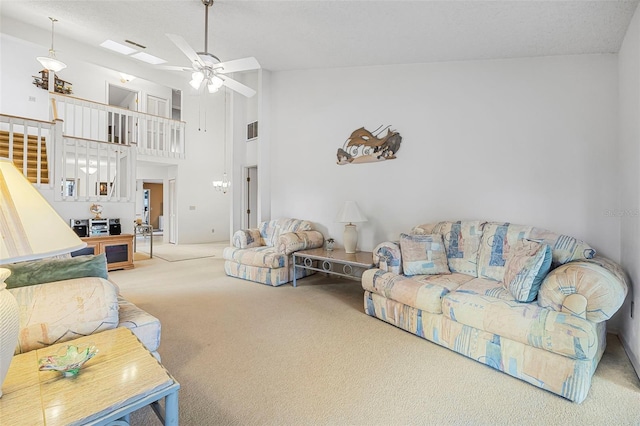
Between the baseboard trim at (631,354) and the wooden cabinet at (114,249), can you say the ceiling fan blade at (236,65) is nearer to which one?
the wooden cabinet at (114,249)

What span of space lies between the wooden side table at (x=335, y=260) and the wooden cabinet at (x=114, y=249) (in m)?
3.17

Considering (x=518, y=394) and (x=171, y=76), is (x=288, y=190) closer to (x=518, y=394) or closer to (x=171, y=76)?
(x=518, y=394)

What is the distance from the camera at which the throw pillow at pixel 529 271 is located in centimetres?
215

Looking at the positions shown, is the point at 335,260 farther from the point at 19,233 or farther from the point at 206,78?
the point at 19,233

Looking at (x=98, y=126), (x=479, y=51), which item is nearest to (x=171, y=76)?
(x=98, y=126)

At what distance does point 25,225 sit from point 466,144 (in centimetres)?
372

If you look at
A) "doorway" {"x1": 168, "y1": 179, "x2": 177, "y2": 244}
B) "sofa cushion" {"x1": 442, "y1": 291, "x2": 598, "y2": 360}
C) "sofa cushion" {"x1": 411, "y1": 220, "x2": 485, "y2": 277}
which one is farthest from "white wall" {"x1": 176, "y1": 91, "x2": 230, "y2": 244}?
"sofa cushion" {"x1": 442, "y1": 291, "x2": 598, "y2": 360}

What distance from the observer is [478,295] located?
7.54ft

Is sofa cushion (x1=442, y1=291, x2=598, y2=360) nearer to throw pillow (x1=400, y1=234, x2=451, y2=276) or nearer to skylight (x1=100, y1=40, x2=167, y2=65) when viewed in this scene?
throw pillow (x1=400, y1=234, x2=451, y2=276)

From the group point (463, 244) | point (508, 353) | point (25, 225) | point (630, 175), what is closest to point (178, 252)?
point (463, 244)

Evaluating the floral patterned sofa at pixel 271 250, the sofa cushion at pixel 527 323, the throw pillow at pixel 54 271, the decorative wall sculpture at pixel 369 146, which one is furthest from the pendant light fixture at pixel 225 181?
the sofa cushion at pixel 527 323

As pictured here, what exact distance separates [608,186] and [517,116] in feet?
3.39

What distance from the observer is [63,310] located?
1438mm

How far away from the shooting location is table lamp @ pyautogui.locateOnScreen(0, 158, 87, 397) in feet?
2.93
